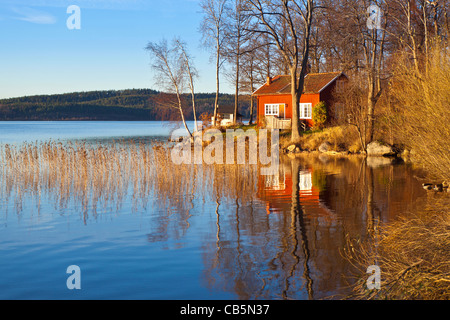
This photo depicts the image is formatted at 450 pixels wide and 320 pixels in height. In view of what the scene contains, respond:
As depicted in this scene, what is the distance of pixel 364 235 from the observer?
10.3 meters

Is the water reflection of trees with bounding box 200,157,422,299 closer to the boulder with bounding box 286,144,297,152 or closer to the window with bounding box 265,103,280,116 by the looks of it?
the boulder with bounding box 286,144,297,152

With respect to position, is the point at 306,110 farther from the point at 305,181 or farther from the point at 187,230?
the point at 187,230

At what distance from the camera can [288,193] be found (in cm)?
1656

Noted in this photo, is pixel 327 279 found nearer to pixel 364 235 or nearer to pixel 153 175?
pixel 364 235

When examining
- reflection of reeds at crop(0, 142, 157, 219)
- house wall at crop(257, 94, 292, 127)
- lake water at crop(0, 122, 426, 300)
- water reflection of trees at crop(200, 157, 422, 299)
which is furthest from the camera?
house wall at crop(257, 94, 292, 127)

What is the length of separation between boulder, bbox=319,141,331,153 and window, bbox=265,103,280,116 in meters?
13.3

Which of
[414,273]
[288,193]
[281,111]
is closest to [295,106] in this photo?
[281,111]

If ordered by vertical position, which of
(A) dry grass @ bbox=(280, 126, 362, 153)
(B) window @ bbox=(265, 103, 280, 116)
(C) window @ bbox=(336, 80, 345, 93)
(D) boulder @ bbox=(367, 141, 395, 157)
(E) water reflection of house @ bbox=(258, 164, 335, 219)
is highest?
(C) window @ bbox=(336, 80, 345, 93)

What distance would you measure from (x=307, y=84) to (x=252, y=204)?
31.0 m

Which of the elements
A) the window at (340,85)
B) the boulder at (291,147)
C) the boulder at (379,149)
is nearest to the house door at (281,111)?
the window at (340,85)

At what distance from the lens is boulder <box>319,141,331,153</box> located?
3316cm

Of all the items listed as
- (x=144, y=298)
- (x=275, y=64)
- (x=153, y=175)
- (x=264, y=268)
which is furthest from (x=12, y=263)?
(x=275, y=64)

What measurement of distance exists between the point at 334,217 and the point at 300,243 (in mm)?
2785

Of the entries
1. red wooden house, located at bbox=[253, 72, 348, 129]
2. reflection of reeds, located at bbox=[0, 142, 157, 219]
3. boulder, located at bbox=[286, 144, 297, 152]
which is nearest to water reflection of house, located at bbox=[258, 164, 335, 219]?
reflection of reeds, located at bbox=[0, 142, 157, 219]
